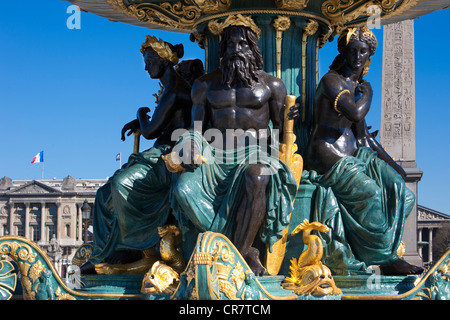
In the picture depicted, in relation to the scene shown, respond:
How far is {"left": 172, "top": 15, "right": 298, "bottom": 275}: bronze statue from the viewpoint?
9.07 metres

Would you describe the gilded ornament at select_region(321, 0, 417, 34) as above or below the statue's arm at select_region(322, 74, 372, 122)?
above

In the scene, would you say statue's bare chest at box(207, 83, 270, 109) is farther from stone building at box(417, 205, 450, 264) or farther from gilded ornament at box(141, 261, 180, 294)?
stone building at box(417, 205, 450, 264)

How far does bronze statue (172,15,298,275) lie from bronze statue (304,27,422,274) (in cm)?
60

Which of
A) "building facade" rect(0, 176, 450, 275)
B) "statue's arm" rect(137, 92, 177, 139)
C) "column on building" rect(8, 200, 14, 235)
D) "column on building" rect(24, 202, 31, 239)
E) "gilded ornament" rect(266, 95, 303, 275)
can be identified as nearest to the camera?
"gilded ornament" rect(266, 95, 303, 275)

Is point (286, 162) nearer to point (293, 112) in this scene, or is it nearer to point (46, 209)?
point (293, 112)

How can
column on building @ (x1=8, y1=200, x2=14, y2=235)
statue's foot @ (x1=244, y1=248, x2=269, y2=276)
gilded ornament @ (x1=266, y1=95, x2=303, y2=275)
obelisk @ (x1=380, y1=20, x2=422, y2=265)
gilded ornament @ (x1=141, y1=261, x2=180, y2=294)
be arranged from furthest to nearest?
column on building @ (x1=8, y1=200, x2=14, y2=235) < obelisk @ (x1=380, y1=20, x2=422, y2=265) < gilded ornament @ (x1=266, y1=95, x2=303, y2=275) < statue's foot @ (x1=244, y1=248, x2=269, y2=276) < gilded ornament @ (x1=141, y1=261, x2=180, y2=294)

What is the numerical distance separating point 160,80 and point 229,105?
1.42m

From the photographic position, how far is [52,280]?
30.7 ft

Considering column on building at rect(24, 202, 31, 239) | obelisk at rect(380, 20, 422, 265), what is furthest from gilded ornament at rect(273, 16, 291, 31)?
column on building at rect(24, 202, 31, 239)

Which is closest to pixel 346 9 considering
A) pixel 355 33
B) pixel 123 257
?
pixel 355 33

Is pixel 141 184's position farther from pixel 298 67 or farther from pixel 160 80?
pixel 298 67

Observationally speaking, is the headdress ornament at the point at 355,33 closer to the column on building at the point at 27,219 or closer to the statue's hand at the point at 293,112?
the statue's hand at the point at 293,112

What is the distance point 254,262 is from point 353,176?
157 centimetres

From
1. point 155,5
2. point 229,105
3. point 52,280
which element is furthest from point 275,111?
point 52,280
